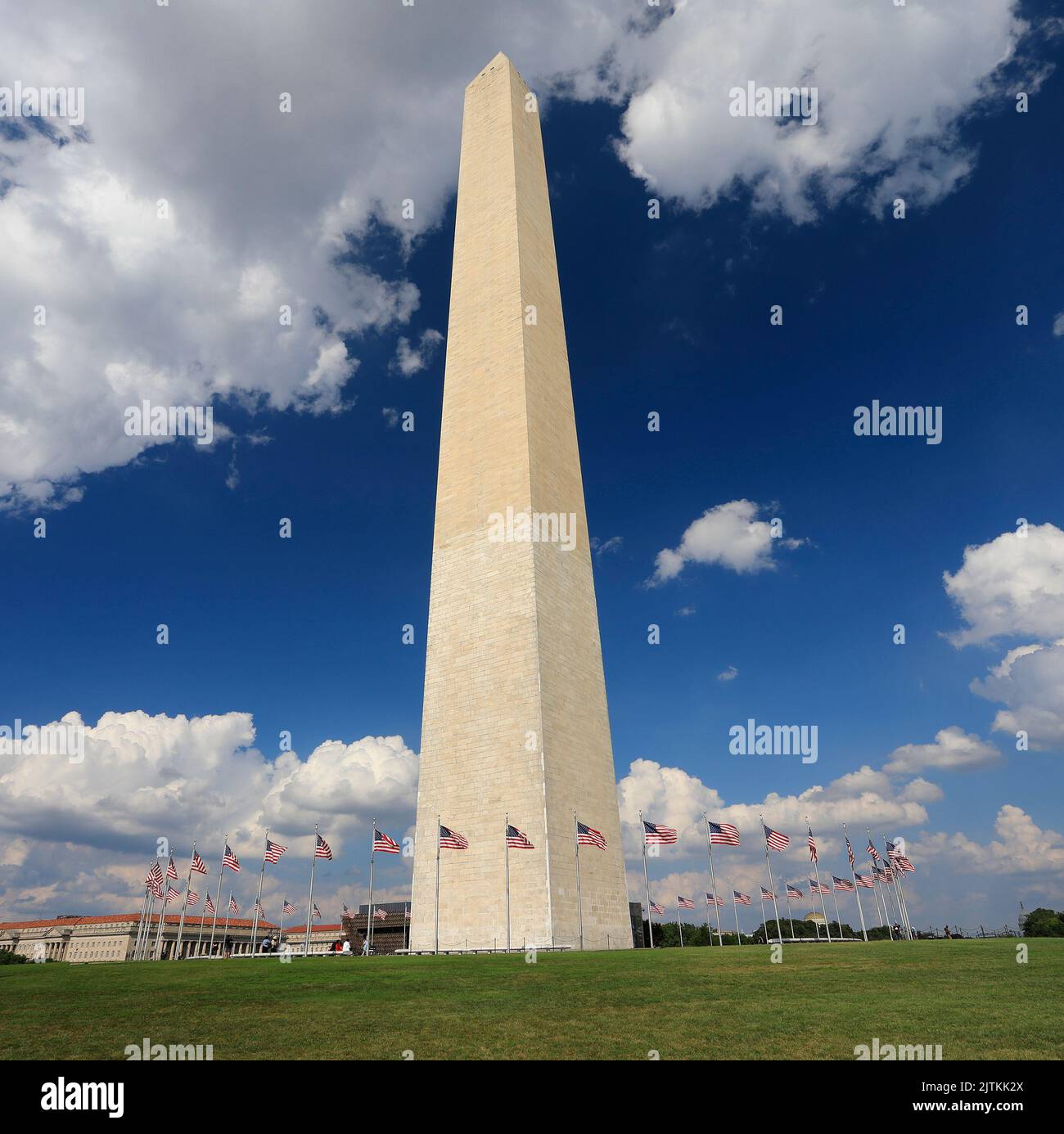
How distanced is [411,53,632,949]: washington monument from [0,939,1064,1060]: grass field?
1322cm

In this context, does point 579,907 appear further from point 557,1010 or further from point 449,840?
point 557,1010

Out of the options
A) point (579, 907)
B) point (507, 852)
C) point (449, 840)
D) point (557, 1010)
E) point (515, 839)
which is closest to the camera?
point (557, 1010)

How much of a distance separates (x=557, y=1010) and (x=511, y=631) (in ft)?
84.4

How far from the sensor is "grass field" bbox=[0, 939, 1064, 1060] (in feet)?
35.0

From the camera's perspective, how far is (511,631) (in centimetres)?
3900

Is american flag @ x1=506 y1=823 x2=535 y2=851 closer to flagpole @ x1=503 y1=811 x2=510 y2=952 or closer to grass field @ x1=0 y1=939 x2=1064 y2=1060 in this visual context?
flagpole @ x1=503 y1=811 x2=510 y2=952

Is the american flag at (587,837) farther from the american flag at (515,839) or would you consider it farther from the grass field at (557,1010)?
the grass field at (557,1010)

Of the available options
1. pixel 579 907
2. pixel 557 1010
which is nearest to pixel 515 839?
pixel 579 907

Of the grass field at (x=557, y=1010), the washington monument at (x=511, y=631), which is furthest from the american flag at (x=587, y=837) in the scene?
the grass field at (x=557, y=1010)

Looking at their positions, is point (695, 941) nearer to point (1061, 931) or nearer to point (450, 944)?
point (1061, 931)

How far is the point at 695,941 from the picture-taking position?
79688 millimetres

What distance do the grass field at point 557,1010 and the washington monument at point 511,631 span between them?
13216 millimetres
